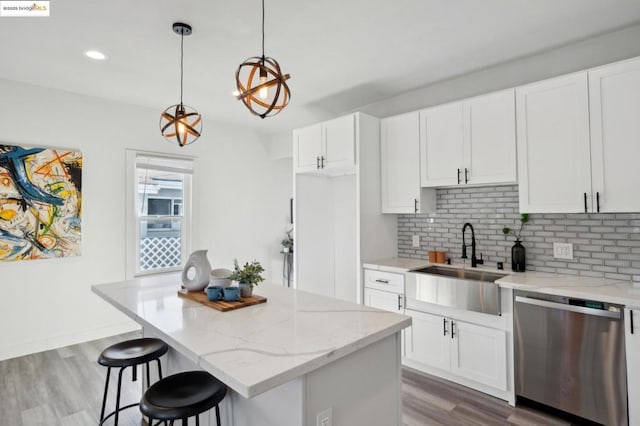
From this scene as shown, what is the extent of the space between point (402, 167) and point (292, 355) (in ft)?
8.43

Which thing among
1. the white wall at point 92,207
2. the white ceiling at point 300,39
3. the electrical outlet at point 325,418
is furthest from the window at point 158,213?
the electrical outlet at point 325,418

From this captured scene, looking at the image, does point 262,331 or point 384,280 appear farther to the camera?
point 384,280

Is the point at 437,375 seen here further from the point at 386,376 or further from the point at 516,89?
the point at 516,89

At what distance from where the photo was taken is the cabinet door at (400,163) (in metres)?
3.35

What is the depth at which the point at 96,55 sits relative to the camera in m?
2.88

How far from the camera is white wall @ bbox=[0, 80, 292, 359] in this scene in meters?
3.46

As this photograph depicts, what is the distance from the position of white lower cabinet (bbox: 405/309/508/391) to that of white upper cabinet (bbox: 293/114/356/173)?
5.37 feet

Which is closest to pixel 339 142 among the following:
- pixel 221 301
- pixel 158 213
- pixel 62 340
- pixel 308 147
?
pixel 308 147

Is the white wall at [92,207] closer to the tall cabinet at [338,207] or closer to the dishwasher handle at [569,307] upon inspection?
the tall cabinet at [338,207]

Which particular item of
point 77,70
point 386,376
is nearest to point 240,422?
point 386,376

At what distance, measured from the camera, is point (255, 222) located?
5.44m

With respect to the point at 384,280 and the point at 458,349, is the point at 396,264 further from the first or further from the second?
the point at 458,349

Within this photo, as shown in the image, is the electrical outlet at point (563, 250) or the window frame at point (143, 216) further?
the window frame at point (143, 216)

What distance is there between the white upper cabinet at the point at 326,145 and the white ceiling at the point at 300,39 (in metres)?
0.42
